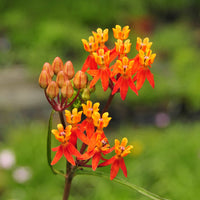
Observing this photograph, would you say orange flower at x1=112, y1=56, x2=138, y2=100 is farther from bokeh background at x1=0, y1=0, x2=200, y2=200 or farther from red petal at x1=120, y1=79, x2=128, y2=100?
bokeh background at x1=0, y1=0, x2=200, y2=200

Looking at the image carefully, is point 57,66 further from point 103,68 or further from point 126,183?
point 126,183

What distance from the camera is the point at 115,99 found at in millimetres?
4637

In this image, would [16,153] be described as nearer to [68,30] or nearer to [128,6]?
[68,30]

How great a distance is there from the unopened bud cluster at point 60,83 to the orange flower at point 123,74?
81 mm

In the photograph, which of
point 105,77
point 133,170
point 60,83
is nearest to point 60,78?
point 60,83

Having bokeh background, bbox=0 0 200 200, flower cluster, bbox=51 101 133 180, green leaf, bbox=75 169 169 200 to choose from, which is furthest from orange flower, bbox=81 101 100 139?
bokeh background, bbox=0 0 200 200

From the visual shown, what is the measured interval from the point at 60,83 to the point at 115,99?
3.65 m

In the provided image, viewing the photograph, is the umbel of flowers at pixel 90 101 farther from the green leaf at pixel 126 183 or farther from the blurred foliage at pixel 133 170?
the blurred foliage at pixel 133 170

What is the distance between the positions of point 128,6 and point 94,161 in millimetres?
5786

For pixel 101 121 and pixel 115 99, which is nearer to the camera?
pixel 101 121

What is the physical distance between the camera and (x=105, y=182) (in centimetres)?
304

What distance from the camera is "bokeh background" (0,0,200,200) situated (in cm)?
313

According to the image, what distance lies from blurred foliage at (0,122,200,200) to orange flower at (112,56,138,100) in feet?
5.85

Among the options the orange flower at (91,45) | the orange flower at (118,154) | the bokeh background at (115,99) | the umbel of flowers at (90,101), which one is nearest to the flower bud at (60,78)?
the umbel of flowers at (90,101)
